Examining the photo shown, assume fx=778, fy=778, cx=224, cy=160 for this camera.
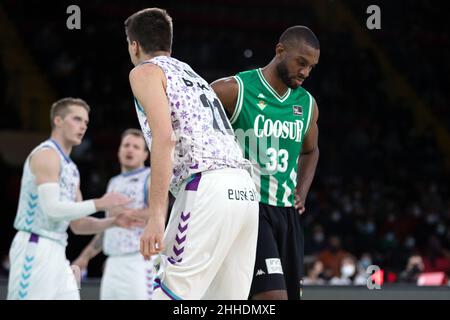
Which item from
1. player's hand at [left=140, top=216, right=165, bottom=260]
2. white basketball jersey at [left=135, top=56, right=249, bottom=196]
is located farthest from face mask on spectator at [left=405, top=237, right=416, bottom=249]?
player's hand at [left=140, top=216, right=165, bottom=260]

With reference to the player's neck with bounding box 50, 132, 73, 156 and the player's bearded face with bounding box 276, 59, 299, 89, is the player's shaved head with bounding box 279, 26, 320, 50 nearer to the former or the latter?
the player's bearded face with bounding box 276, 59, 299, 89

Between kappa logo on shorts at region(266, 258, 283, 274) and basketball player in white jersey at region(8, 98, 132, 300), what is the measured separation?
1416 millimetres

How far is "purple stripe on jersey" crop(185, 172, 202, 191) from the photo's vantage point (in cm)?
332

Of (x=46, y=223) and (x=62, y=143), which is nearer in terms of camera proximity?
(x=46, y=223)

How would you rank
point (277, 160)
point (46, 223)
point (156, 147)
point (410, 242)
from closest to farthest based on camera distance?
point (156, 147) < point (277, 160) < point (46, 223) < point (410, 242)

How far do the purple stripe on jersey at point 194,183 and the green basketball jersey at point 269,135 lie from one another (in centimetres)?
101

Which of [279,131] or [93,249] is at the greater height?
[279,131]

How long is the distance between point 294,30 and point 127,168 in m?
3.22

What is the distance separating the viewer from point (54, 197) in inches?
198

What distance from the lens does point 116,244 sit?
7047mm

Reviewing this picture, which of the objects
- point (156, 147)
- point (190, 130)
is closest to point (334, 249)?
point (190, 130)

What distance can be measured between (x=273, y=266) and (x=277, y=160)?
64 cm

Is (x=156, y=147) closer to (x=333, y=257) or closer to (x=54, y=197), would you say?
(x=54, y=197)
